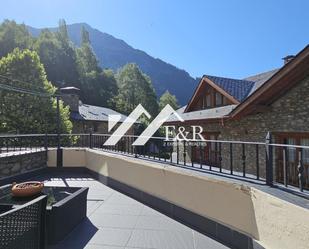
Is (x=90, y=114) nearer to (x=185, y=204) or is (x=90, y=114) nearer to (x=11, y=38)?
(x=11, y=38)

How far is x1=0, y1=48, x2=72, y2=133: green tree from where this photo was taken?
17.4m

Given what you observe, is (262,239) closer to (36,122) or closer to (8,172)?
(8,172)

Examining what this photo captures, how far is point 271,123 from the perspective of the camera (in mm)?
8883

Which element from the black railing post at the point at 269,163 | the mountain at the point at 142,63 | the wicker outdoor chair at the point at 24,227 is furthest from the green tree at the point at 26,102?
the mountain at the point at 142,63

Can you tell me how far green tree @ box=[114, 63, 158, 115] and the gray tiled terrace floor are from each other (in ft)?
116

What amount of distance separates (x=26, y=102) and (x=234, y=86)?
1246 centimetres

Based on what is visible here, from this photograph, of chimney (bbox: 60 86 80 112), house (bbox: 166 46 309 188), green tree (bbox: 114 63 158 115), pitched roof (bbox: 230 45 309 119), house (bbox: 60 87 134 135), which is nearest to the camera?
→ pitched roof (bbox: 230 45 309 119)

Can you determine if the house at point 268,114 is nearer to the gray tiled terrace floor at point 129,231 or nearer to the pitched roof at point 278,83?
the pitched roof at point 278,83

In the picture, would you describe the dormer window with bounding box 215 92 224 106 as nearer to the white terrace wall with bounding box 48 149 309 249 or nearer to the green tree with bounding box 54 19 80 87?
the white terrace wall with bounding box 48 149 309 249

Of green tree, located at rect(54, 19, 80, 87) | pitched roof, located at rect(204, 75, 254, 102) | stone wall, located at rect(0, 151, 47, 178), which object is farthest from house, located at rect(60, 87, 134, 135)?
stone wall, located at rect(0, 151, 47, 178)

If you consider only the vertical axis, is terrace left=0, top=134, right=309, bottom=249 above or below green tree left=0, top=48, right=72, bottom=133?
below

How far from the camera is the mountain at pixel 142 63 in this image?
85856mm

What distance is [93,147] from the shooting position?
823cm

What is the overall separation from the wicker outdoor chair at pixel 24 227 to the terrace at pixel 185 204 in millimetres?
904
